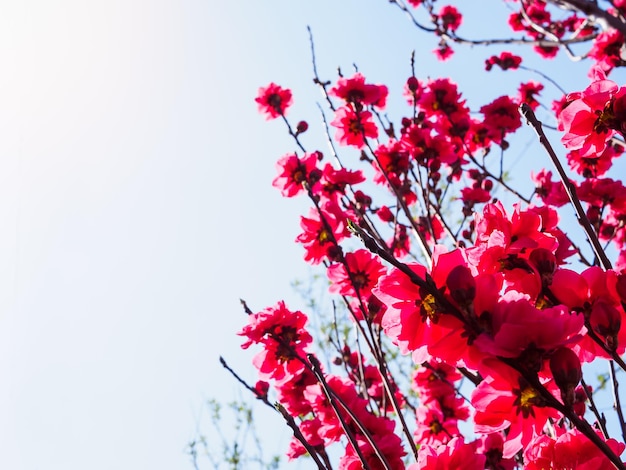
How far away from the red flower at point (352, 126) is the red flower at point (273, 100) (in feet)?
1.19

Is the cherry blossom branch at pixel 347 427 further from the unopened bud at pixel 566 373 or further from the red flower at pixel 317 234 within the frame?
the red flower at pixel 317 234

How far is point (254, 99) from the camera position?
3043mm

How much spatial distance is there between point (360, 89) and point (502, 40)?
4.20ft

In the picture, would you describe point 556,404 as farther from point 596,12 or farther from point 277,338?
point 277,338

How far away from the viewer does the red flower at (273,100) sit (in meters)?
2.99

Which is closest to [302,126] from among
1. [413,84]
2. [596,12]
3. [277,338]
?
[413,84]

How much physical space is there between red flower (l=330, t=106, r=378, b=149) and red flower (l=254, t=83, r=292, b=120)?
362 mm

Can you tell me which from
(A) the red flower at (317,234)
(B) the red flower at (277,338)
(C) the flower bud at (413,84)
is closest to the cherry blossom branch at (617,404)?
(B) the red flower at (277,338)

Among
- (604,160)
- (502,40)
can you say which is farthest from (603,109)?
(502,40)

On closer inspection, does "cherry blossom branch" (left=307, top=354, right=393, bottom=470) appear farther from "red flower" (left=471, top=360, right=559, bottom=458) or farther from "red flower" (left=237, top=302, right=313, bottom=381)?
"red flower" (left=237, top=302, right=313, bottom=381)

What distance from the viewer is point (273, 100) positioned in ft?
9.82

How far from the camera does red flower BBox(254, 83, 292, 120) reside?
9.81ft

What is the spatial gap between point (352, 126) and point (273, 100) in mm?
511

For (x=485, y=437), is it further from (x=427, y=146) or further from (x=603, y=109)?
(x=427, y=146)
